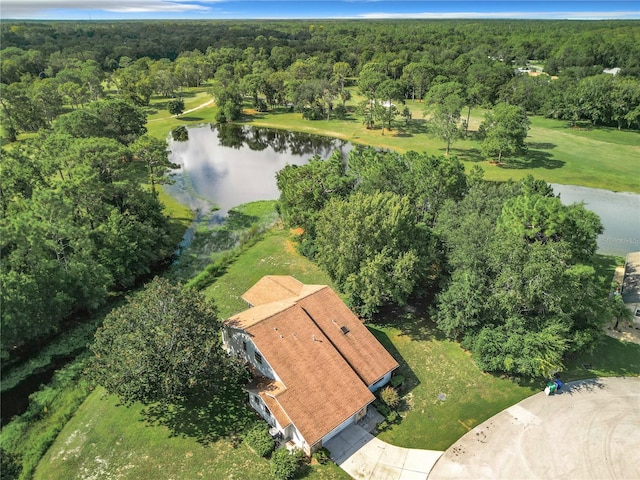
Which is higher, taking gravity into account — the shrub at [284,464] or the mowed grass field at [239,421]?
the shrub at [284,464]

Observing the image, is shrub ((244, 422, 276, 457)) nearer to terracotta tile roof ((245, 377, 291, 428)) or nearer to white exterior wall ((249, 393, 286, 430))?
white exterior wall ((249, 393, 286, 430))

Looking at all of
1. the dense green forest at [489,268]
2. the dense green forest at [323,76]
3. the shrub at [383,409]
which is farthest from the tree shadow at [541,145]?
the shrub at [383,409]

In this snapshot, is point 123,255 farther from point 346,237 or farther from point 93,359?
point 346,237

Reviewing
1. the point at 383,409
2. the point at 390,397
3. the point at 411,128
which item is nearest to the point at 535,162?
the point at 411,128

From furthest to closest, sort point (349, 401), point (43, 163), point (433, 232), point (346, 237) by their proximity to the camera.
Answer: point (43, 163), point (433, 232), point (346, 237), point (349, 401)

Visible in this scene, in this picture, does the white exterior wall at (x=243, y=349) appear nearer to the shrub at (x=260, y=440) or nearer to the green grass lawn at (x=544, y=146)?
the shrub at (x=260, y=440)

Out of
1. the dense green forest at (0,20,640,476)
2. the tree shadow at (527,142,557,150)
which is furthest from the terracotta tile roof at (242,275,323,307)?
the tree shadow at (527,142,557,150)

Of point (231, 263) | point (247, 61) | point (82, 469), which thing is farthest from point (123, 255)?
point (247, 61)
